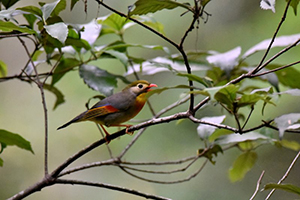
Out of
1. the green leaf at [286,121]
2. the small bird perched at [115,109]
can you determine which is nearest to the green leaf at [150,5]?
the green leaf at [286,121]

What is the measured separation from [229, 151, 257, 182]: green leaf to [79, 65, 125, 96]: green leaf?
0.95 m

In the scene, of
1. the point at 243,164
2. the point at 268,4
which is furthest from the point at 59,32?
the point at 243,164

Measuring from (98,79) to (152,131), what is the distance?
2.37 meters

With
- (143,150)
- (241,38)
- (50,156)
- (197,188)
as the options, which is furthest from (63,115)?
(241,38)

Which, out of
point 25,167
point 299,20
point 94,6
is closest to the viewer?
point 299,20

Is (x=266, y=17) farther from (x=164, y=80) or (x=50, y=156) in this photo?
(x=50, y=156)

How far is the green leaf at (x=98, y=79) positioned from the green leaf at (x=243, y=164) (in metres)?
0.95

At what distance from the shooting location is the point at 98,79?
7.04ft

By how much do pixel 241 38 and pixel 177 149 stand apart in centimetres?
166

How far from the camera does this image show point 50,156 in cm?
493

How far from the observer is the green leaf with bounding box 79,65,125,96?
210 centimetres

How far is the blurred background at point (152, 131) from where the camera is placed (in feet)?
13.9

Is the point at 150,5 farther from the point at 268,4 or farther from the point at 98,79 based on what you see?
the point at 98,79

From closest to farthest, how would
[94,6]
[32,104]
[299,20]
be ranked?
[299,20] → [32,104] → [94,6]
